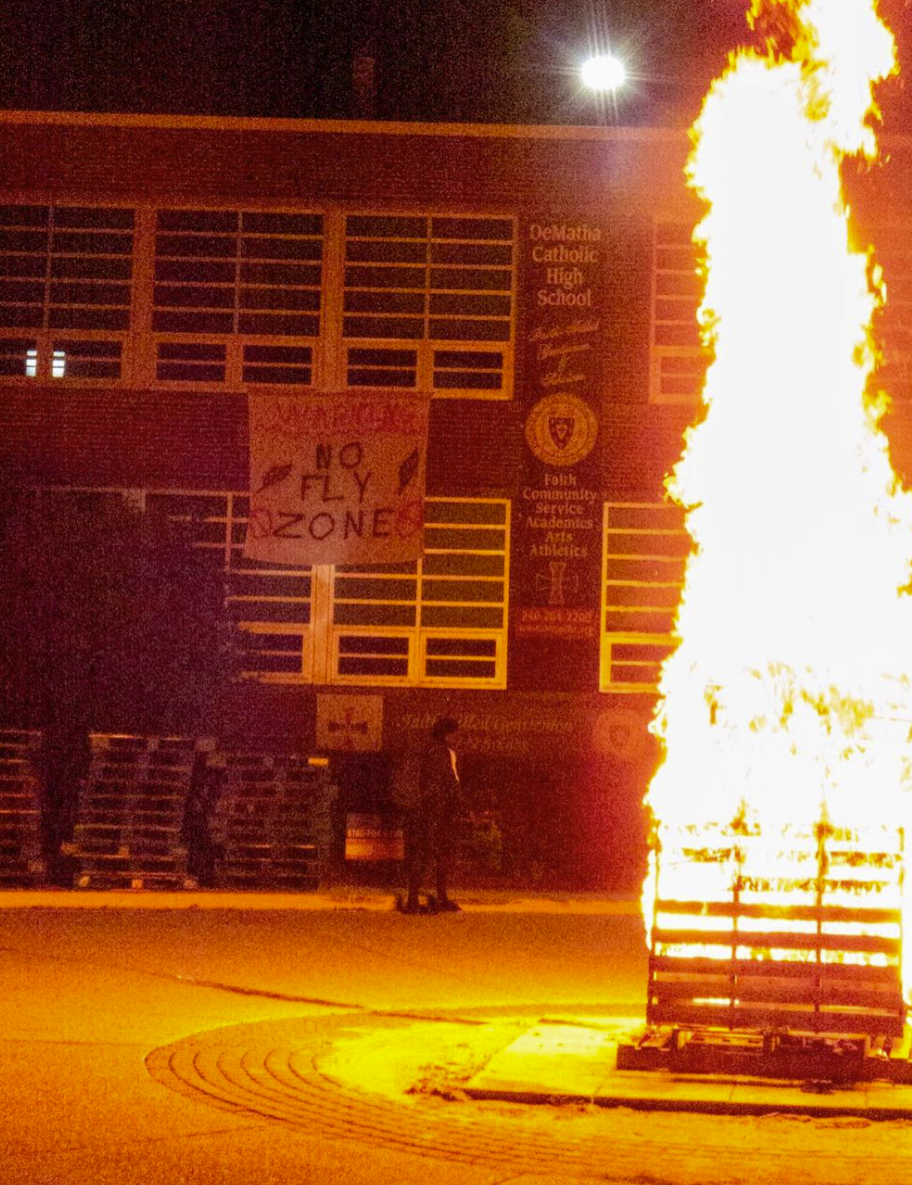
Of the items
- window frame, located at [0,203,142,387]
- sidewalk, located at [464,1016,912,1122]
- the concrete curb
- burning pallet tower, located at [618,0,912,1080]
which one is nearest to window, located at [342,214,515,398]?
window frame, located at [0,203,142,387]

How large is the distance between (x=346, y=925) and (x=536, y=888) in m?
5.31

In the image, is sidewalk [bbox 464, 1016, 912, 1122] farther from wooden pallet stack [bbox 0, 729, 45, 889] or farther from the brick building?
the brick building

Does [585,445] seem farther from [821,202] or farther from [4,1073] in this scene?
[4,1073]

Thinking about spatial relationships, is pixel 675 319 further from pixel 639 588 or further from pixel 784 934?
pixel 784 934

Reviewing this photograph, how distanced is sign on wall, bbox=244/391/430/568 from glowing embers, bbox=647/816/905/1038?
15028 mm

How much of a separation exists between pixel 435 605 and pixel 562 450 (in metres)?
2.61

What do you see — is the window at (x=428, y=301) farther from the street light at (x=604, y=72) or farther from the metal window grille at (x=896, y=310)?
the metal window grille at (x=896, y=310)

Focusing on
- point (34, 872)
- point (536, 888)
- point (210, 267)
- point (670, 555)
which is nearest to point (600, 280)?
point (670, 555)

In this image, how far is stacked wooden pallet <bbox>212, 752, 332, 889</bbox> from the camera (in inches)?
768

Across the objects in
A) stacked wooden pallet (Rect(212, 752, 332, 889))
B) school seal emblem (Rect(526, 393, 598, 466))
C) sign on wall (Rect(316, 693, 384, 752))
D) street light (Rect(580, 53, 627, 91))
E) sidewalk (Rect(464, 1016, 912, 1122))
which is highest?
street light (Rect(580, 53, 627, 91))

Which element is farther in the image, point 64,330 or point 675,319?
point 64,330

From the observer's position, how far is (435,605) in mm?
24562

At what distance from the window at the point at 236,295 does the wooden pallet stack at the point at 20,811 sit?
6.81m

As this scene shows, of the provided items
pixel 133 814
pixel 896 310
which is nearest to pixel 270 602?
pixel 133 814
